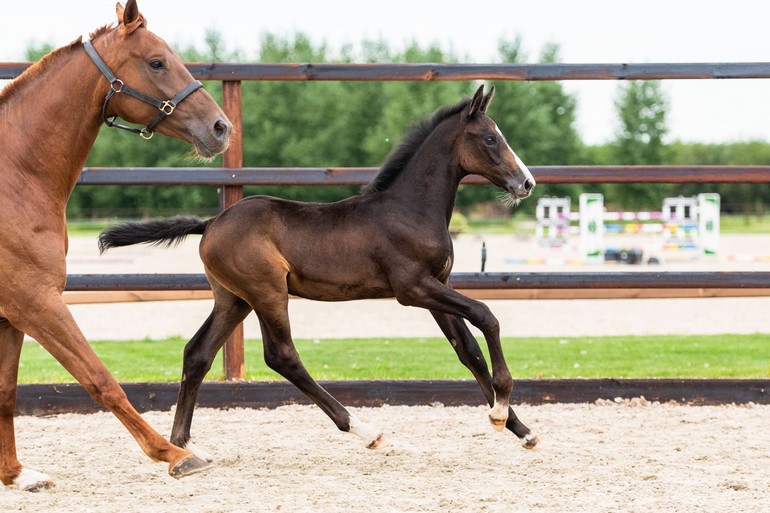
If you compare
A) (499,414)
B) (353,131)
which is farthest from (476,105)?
(353,131)

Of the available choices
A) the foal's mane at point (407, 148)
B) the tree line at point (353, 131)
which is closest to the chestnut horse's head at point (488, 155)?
the foal's mane at point (407, 148)

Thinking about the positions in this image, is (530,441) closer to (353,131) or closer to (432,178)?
(432,178)

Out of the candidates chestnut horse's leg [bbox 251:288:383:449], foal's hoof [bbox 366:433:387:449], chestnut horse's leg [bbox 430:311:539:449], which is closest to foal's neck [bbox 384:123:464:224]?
chestnut horse's leg [bbox 430:311:539:449]

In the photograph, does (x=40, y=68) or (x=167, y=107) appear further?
(x=40, y=68)

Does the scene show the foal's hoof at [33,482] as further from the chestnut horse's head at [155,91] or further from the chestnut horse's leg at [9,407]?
the chestnut horse's head at [155,91]

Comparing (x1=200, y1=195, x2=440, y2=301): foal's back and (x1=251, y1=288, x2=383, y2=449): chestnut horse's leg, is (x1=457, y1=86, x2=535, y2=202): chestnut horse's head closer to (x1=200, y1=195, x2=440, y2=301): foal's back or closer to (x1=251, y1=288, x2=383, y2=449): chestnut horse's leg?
(x1=200, y1=195, x2=440, y2=301): foal's back

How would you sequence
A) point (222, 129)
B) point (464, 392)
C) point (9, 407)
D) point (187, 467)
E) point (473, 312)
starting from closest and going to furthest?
point (187, 467) < point (222, 129) < point (9, 407) < point (473, 312) < point (464, 392)

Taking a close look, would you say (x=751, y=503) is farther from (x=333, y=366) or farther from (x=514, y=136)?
(x=514, y=136)

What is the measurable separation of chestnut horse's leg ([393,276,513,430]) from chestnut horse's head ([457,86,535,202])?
53cm

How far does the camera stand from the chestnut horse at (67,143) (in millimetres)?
3652

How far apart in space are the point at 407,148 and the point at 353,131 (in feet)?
140

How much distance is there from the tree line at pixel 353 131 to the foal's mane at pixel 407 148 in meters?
37.1

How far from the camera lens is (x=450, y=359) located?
7852 mm

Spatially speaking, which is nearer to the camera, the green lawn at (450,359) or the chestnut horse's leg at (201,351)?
the chestnut horse's leg at (201,351)
